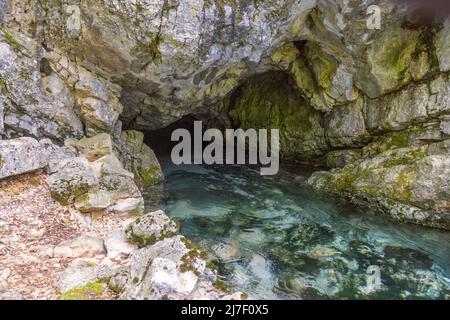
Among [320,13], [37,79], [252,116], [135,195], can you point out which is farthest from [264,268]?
[252,116]

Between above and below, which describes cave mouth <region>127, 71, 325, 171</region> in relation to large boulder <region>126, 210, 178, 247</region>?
above

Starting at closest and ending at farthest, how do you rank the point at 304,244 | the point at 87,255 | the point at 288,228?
the point at 87,255 → the point at 304,244 → the point at 288,228

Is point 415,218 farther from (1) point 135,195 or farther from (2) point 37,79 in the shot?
(2) point 37,79

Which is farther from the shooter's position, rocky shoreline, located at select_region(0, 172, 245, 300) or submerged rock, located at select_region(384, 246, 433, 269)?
submerged rock, located at select_region(384, 246, 433, 269)

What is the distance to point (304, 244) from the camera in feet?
30.9

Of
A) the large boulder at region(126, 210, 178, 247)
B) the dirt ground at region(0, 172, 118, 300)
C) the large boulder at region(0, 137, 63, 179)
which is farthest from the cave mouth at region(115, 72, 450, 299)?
the large boulder at region(0, 137, 63, 179)

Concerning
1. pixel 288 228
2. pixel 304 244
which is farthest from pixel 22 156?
pixel 304 244

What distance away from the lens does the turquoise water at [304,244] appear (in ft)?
Result: 24.3

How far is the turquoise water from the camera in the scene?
742 cm

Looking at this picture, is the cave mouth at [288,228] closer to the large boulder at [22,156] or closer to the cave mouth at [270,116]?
the cave mouth at [270,116]

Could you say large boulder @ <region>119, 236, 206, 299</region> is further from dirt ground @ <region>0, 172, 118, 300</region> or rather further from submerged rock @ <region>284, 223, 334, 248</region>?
submerged rock @ <region>284, 223, 334, 248</region>

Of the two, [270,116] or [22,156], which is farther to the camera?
[270,116]

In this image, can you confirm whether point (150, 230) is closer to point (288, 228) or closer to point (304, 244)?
point (304, 244)

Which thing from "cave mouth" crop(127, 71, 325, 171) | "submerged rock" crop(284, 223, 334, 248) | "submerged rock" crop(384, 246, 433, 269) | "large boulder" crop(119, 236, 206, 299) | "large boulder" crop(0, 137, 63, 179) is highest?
"cave mouth" crop(127, 71, 325, 171)
